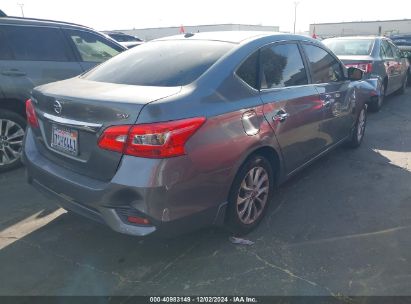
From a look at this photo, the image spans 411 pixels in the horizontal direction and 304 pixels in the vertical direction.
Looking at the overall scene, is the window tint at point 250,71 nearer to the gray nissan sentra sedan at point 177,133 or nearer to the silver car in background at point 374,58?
the gray nissan sentra sedan at point 177,133

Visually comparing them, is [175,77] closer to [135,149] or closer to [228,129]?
[228,129]

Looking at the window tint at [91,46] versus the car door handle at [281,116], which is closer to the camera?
the car door handle at [281,116]

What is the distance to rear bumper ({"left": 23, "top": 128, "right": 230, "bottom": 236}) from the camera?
2443 millimetres

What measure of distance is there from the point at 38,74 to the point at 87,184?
2.74m

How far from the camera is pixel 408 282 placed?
9.03 feet

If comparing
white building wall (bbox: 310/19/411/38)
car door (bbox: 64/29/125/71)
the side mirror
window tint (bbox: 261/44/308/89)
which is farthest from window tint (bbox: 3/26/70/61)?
white building wall (bbox: 310/19/411/38)

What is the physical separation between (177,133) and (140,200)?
0.49 m

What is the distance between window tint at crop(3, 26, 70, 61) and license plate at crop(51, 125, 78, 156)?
2340 mm

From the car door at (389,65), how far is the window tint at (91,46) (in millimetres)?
6257

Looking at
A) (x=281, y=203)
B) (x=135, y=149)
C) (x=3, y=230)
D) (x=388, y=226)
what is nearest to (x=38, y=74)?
(x=3, y=230)

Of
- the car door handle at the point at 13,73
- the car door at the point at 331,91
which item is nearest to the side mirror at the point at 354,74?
the car door at the point at 331,91

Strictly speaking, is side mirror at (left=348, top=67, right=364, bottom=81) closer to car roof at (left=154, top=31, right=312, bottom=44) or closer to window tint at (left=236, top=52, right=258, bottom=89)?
car roof at (left=154, top=31, right=312, bottom=44)

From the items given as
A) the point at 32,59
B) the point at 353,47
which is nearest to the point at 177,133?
the point at 32,59

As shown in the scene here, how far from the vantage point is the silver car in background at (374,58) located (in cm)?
803
